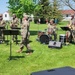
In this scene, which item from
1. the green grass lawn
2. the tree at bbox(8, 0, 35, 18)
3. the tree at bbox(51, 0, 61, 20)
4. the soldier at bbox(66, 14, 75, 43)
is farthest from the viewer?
the tree at bbox(8, 0, 35, 18)

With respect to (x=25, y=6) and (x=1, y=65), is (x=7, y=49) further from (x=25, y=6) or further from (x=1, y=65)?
(x=25, y=6)

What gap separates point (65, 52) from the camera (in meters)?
14.4

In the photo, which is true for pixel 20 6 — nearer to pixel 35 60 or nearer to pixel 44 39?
pixel 44 39

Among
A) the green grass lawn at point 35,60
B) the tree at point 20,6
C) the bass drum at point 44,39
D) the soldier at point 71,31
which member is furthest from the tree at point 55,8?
the green grass lawn at point 35,60

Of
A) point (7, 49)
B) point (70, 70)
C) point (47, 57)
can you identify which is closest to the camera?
point (70, 70)

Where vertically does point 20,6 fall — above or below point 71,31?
above

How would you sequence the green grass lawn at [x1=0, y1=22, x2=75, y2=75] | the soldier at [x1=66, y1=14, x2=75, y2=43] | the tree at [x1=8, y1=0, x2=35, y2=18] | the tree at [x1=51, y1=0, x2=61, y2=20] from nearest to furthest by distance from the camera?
1. the green grass lawn at [x1=0, y1=22, x2=75, y2=75]
2. the soldier at [x1=66, y1=14, x2=75, y2=43]
3. the tree at [x1=51, y1=0, x2=61, y2=20]
4. the tree at [x1=8, y1=0, x2=35, y2=18]

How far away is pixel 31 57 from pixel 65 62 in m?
1.77

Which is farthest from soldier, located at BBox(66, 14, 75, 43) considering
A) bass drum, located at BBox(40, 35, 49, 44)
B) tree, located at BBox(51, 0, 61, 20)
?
tree, located at BBox(51, 0, 61, 20)

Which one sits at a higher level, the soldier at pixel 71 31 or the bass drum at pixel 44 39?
the soldier at pixel 71 31

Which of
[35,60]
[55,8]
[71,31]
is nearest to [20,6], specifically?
[55,8]

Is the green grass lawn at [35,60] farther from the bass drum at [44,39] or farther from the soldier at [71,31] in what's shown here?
the soldier at [71,31]

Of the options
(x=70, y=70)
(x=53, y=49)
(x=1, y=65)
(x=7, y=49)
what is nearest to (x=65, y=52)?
(x=53, y=49)

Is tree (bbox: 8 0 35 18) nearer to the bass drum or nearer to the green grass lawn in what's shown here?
the bass drum
